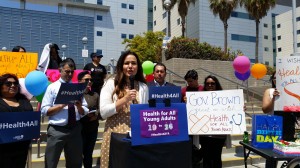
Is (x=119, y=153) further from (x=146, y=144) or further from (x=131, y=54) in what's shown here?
(x=131, y=54)

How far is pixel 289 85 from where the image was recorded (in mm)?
4430

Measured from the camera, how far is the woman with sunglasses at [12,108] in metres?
3.86

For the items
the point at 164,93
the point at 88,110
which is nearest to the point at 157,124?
the point at 164,93

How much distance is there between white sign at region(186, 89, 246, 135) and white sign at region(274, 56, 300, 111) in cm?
65

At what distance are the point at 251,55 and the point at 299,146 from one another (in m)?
46.9

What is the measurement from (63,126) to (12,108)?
739mm

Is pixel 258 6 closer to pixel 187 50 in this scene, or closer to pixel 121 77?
pixel 187 50

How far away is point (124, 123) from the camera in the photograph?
316 centimetres

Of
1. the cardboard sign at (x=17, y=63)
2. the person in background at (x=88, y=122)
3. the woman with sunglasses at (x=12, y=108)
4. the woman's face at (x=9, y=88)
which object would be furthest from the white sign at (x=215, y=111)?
the cardboard sign at (x=17, y=63)

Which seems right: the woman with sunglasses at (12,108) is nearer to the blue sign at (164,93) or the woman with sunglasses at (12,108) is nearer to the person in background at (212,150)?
the blue sign at (164,93)

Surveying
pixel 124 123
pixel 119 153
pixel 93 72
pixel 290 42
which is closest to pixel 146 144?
pixel 119 153

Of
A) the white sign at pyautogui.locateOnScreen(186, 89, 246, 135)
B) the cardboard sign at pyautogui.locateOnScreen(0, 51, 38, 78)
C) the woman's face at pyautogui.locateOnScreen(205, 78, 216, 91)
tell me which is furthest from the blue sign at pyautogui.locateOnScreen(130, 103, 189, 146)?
the cardboard sign at pyautogui.locateOnScreen(0, 51, 38, 78)

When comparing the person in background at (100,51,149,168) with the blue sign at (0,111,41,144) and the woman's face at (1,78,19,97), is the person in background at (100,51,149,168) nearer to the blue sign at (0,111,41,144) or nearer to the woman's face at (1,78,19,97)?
the blue sign at (0,111,41,144)

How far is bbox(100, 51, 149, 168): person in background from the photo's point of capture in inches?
123
